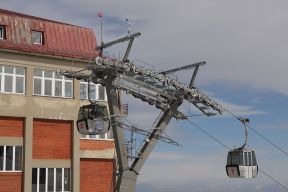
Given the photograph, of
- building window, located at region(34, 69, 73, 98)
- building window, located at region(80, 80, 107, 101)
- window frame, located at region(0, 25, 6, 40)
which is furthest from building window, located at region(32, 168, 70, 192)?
window frame, located at region(0, 25, 6, 40)

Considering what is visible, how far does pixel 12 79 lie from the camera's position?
147 feet

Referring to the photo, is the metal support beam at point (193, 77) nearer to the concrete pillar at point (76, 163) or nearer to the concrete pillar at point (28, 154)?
the concrete pillar at point (76, 163)

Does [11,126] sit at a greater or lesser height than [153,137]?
greater

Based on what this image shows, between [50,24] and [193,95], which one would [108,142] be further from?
[193,95]

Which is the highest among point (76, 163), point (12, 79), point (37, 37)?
point (37, 37)

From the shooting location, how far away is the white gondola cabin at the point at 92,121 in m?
32.3

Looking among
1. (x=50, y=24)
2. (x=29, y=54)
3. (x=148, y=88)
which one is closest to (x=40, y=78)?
(x=29, y=54)

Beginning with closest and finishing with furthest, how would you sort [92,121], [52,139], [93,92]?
[92,121]
[52,139]
[93,92]

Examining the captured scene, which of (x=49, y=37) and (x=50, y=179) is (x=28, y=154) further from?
(x=49, y=37)

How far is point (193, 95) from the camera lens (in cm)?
3612

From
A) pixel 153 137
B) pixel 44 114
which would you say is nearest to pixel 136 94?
pixel 153 137

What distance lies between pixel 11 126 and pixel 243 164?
19415mm

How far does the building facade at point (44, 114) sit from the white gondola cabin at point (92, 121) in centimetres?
1237

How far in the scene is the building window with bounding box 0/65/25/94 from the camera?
44.3 metres
